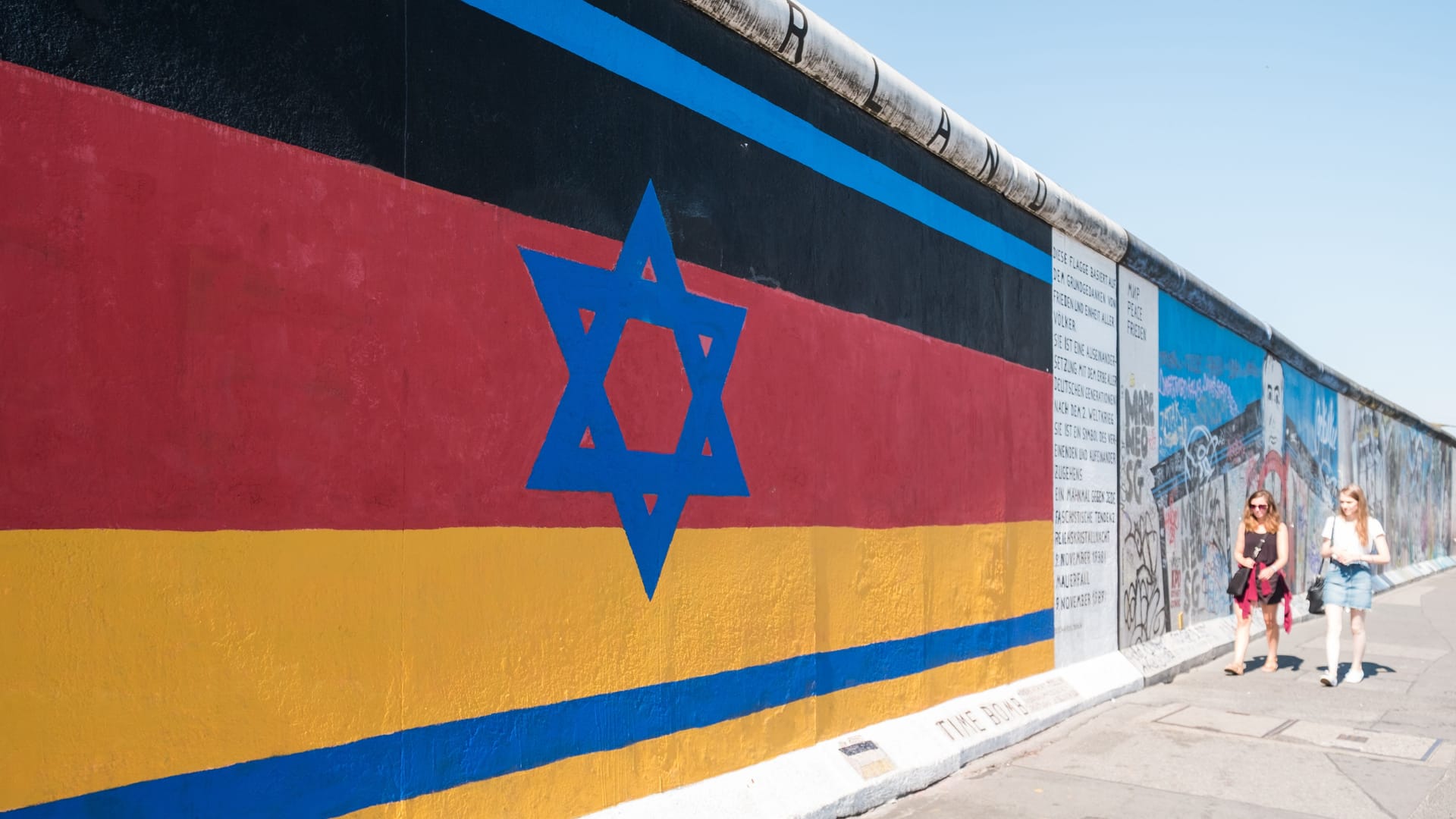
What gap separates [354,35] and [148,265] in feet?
3.34

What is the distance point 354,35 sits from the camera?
3.62 m

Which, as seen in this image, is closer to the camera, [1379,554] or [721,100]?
[721,100]

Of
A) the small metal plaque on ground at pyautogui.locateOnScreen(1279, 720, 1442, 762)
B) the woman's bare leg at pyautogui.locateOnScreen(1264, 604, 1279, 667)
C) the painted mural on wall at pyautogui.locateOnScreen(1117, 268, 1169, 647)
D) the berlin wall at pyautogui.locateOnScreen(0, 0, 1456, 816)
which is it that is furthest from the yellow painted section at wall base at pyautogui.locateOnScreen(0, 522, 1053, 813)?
the woman's bare leg at pyautogui.locateOnScreen(1264, 604, 1279, 667)

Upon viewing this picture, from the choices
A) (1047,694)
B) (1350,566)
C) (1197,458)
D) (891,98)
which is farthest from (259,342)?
(1197,458)

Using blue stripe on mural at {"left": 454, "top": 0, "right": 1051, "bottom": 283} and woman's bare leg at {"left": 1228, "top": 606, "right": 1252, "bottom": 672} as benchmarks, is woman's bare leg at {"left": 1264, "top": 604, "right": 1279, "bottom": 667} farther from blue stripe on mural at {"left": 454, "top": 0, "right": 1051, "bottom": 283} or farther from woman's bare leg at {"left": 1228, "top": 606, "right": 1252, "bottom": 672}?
blue stripe on mural at {"left": 454, "top": 0, "right": 1051, "bottom": 283}

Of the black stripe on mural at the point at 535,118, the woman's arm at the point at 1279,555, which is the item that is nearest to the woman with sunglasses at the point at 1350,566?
the woman's arm at the point at 1279,555

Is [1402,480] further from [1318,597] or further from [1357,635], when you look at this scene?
[1357,635]

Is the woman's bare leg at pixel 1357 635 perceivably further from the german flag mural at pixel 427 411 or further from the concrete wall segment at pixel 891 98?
the german flag mural at pixel 427 411

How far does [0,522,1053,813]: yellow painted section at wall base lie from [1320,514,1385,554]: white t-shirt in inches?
229

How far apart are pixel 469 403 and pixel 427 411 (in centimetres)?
18

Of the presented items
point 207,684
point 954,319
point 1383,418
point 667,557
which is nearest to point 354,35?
point 207,684

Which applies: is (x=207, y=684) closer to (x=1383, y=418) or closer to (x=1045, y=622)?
(x=1045, y=622)

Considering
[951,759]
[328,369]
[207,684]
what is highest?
[328,369]

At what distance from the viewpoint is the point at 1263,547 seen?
10.8 metres
